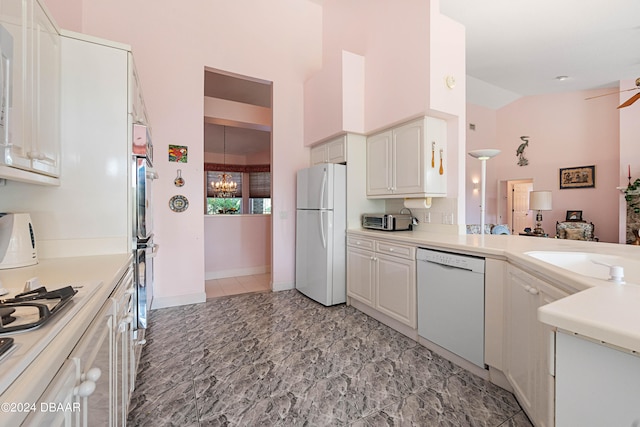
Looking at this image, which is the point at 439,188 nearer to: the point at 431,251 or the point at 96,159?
the point at 431,251

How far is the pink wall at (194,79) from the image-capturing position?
10.8ft

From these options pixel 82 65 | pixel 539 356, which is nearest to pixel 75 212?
pixel 82 65

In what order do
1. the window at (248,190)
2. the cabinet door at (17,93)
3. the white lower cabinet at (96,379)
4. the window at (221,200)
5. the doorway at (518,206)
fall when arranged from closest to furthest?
the white lower cabinet at (96,379) → the cabinet door at (17,93) → the doorway at (518,206) → the window at (221,200) → the window at (248,190)

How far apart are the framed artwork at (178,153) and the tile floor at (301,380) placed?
186 centimetres

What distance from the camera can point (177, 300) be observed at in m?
3.44

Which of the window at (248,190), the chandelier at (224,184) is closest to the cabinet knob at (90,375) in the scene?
the chandelier at (224,184)

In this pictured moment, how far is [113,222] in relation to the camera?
5.84 feet

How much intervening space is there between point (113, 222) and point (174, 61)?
2.59 meters

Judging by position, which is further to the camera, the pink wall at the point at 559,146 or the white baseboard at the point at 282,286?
the pink wall at the point at 559,146

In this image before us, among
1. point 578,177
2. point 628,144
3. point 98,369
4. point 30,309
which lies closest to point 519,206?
point 578,177

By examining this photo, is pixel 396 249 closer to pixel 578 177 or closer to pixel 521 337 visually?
pixel 521 337

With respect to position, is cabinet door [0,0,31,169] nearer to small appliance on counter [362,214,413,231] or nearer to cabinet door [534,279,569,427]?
cabinet door [534,279,569,427]

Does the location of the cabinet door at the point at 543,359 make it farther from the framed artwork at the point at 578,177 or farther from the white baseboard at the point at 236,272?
the framed artwork at the point at 578,177

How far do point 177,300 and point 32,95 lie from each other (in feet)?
8.86
